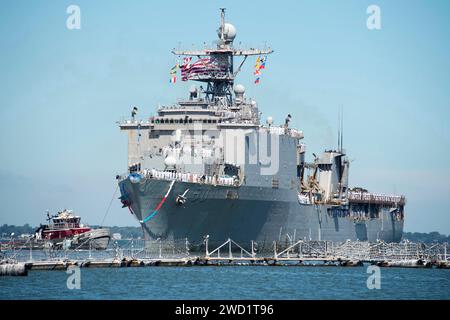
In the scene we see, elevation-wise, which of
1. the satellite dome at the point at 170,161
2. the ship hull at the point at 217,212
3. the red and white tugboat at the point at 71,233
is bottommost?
the red and white tugboat at the point at 71,233

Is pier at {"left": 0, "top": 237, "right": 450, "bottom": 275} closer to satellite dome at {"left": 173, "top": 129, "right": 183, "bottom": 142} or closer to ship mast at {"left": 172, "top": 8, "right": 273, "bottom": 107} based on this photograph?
satellite dome at {"left": 173, "top": 129, "right": 183, "bottom": 142}

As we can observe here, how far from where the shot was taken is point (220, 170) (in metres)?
81.2

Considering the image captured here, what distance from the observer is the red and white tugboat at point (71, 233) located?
11406 centimetres

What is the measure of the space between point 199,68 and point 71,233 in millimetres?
33640

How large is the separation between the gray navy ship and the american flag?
0.26 ft

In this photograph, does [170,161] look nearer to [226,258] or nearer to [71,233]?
[226,258]

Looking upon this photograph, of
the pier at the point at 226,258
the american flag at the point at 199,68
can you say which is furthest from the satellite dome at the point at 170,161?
the american flag at the point at 199,68

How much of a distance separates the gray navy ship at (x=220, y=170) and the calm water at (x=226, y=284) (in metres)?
7.66

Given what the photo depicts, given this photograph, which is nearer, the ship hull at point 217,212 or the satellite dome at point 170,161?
the ship hull at point 217,212

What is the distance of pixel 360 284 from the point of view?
6425cm

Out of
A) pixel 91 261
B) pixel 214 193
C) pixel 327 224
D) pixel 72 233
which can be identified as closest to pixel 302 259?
pixel 214 193

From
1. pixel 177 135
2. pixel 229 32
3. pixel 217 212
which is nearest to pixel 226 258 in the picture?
pixel 217 212

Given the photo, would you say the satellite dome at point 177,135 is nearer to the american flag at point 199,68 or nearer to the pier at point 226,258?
the pier at point 226,258
